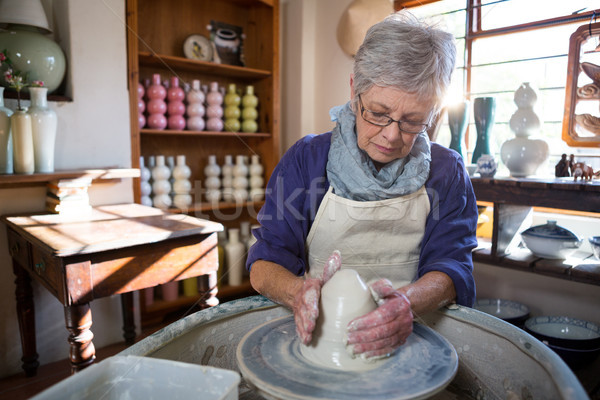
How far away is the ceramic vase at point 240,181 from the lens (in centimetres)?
284

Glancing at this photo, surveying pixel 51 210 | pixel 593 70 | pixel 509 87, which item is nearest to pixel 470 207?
pixel 593 70

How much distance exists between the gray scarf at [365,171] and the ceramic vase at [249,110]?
5.62 feet

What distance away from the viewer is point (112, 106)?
7.34 ft

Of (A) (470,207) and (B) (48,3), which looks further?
(B) (48,3)

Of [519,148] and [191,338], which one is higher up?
[519,148]

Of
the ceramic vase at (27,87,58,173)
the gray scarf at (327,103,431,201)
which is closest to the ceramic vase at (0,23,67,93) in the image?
the ceramic vase at (27,87,58,173)

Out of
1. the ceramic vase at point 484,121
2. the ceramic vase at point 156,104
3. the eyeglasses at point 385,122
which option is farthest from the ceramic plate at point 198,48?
the eyeglasses at point 385,122

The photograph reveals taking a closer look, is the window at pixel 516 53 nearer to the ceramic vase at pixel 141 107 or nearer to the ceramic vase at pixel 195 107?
the ceramic vase at pixel 195 107

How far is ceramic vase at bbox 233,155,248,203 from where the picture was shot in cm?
284

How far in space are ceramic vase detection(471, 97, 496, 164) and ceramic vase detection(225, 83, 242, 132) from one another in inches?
56.8

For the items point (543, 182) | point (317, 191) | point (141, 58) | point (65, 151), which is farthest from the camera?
point (141, 58)

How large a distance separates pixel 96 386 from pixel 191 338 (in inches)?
11.2

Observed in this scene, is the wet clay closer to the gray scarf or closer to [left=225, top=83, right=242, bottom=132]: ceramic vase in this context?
the gray scarf

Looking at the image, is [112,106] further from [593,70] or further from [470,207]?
[593,70]
